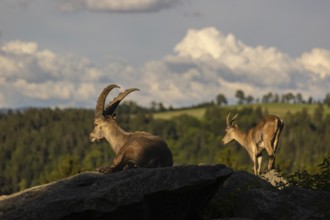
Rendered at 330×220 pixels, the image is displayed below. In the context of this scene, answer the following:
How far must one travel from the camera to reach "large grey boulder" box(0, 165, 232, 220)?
14797 mm

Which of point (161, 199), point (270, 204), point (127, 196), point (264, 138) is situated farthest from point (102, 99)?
point (127, 196)

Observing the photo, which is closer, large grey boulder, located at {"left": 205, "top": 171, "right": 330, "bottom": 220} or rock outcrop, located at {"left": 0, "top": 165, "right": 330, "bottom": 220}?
rock outcrop, located at {"left": 0, "top": 165, "right": 330, "bottom": 220}

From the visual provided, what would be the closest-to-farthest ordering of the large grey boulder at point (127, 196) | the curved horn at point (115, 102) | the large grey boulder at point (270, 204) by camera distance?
1. the large grey boulder at point (127, 196)
2. the large grey boulder at point (270, 204)
3. the curved horn at point (115, 102)

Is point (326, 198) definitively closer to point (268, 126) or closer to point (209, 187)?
point (209, 187)

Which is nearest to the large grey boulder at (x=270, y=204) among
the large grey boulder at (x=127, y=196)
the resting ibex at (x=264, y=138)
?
the large grey boulder at (x=127, y=196)

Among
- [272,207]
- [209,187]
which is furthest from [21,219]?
[272,207]

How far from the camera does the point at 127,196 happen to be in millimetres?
14781

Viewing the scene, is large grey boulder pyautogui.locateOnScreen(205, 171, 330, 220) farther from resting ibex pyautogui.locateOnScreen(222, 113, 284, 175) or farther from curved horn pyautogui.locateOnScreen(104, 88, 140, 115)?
resting ibex pyautogui.locateOnScreen(222, 113, 284, 175)

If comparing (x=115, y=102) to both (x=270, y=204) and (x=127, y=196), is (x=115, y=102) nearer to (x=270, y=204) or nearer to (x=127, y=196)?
(x=270, y=204)

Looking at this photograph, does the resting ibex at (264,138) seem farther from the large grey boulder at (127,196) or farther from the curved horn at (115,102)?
the large grey boulder at (127,196)

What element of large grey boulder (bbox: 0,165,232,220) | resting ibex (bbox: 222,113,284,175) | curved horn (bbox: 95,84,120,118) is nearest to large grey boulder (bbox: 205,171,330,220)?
large grey boulder (bbox: 0,165,232,220)

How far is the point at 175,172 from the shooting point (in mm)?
15133

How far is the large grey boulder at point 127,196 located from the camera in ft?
48.5

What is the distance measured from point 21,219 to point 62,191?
1.04 m
